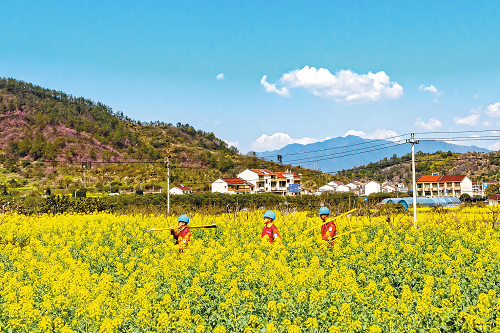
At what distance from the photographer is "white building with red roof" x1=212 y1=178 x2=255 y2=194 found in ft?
246

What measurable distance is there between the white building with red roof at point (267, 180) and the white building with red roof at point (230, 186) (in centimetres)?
347

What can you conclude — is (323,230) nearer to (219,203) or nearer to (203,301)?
(203,301)

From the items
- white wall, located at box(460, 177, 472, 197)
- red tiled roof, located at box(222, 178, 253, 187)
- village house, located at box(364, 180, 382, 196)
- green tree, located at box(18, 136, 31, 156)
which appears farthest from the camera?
village house, located at box(364, 180, 382, 196)

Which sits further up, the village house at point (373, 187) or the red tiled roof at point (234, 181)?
the red tiled roof at point (234, 181)

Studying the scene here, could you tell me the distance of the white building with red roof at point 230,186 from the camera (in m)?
74.9

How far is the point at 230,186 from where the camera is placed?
248 feet

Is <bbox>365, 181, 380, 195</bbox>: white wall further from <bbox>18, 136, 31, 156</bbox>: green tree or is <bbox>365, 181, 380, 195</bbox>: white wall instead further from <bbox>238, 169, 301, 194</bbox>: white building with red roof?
<bbox>18, 136, 31, 156</bbox>: green tree

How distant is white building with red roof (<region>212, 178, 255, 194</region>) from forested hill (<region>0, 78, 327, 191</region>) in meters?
1.96

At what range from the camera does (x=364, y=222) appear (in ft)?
50.8

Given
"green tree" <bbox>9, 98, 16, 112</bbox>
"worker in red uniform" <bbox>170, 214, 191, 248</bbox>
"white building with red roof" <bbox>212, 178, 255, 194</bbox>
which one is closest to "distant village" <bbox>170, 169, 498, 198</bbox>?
"white building with red roof" <bbox>212, 178, 255, 194</bbox>

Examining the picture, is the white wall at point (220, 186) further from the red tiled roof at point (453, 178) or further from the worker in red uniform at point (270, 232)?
the worker in red uniform at point (270, 232)

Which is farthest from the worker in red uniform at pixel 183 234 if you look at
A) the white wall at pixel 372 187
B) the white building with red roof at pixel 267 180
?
the white wall at pixel 372 187

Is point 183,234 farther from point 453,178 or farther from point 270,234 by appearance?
point 453,178

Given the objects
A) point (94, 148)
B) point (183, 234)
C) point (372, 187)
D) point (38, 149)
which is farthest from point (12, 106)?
point (183, 234)
